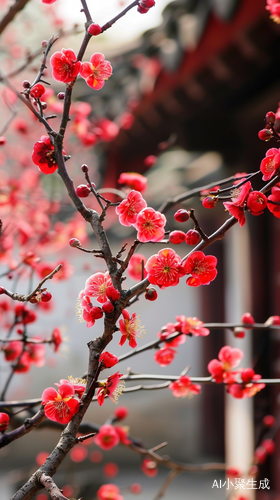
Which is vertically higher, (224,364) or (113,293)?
(113,293)

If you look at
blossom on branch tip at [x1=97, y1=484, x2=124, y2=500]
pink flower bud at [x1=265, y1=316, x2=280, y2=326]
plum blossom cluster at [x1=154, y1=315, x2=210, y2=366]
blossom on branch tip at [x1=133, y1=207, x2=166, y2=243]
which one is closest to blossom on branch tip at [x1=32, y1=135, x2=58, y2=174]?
blossom on branch tip at [x1=133, y1=207, x2=166, y2=243]

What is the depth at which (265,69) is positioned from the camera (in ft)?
5.16

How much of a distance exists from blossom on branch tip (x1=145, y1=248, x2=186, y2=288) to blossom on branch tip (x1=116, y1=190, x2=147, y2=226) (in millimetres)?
79

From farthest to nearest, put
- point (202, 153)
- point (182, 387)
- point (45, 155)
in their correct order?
point (202, 153) → point (182, 387) → point (45, 155)

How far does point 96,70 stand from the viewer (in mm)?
727

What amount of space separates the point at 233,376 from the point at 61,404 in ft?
1.82

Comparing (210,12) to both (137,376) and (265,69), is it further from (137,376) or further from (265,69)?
(137,376)

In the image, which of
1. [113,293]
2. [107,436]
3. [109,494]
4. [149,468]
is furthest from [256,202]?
[109,494]

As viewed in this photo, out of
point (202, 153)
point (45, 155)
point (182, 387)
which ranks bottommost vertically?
point (182, 387)

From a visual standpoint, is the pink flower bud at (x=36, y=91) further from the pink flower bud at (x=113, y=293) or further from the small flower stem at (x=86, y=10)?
the pink flower bud at (x=113, y=293)

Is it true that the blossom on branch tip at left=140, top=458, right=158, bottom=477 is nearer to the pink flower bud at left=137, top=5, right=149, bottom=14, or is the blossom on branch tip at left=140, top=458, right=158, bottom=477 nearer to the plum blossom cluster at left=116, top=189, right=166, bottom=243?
the plum blossom cluster at left=116, top=189, right=166, bottom=243

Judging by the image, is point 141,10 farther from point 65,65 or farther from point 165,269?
point 165,269

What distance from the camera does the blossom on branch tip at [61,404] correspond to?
22.8 inches

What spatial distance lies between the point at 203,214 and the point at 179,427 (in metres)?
2.32
